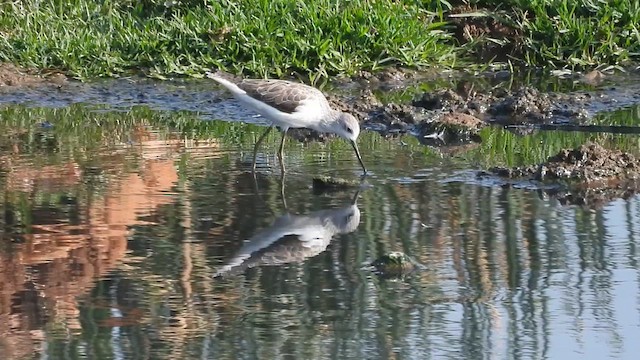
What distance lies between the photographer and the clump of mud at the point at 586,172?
8.39 meters

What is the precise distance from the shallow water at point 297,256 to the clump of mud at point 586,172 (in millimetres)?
231

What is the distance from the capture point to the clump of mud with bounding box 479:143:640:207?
8.39 metres

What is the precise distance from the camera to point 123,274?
21.8 feet

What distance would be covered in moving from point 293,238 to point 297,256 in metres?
0.34

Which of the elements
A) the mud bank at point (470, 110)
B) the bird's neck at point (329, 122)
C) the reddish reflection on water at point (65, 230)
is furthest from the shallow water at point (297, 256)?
the mud bank at point (470, 110)

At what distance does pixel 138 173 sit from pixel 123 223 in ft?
4.08

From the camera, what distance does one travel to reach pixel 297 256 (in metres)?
6.97

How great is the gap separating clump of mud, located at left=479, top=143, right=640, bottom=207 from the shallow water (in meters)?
0.23

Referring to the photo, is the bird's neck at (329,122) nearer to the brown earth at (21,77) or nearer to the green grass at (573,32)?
the brown earth at (21,77)

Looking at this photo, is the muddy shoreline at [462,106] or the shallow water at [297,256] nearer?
the shallow water at [297,256]

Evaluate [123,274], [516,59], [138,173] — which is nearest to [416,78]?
[516,59]

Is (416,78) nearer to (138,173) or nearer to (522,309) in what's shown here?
(138,173)

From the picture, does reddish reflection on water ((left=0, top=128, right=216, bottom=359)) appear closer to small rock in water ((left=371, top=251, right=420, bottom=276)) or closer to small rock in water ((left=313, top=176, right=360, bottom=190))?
small rock in water ((left=313, top=176, right=360, bottom=190))

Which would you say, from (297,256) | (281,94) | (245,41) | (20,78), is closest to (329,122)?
(281,94)
